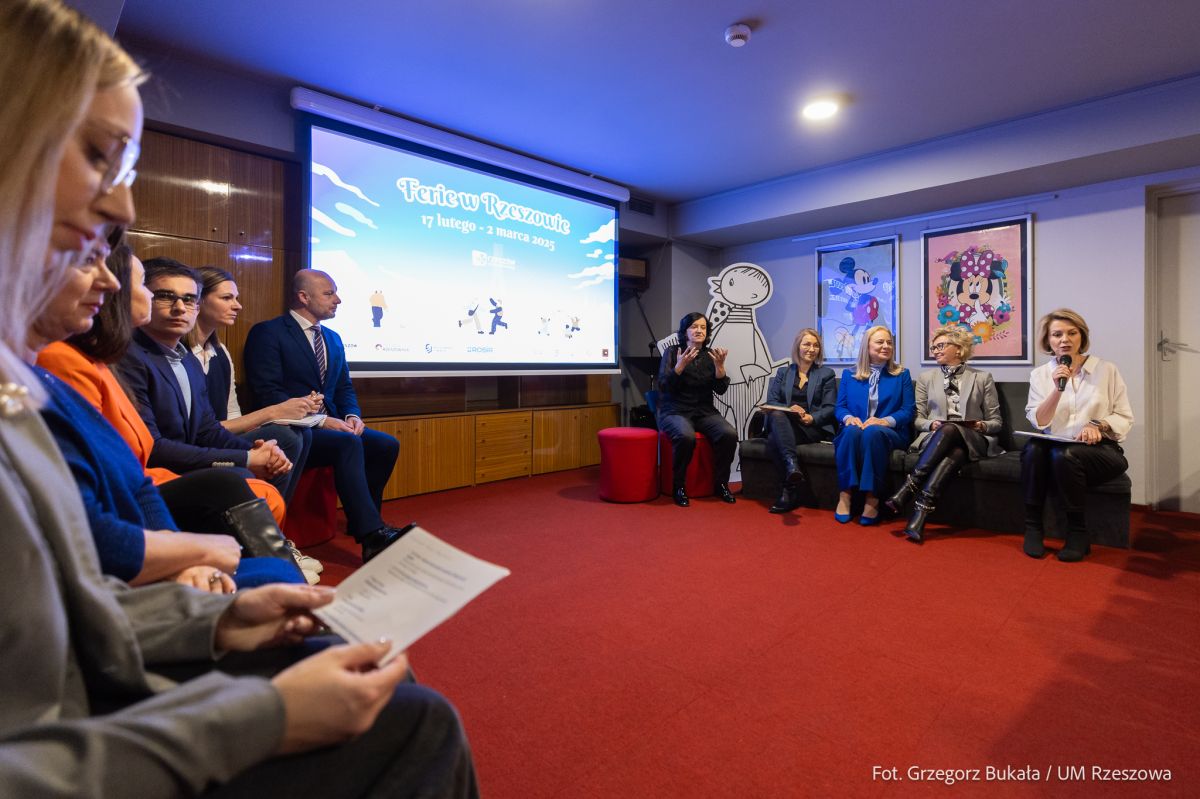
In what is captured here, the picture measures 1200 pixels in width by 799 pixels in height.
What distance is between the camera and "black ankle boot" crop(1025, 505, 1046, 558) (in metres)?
2.96

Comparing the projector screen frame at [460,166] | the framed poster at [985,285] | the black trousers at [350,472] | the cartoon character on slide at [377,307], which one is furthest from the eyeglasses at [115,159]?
the framed poster at [985,285]

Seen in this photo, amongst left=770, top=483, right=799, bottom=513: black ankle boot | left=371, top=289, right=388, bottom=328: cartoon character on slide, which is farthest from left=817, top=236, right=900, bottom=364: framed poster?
left=371, top=289, right=388, bottom=328: cartoon character on slide

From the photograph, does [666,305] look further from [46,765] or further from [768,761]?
[46,765]

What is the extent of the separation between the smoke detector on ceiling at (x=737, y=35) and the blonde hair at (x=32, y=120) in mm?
2980

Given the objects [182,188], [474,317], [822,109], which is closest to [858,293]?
[822,109]

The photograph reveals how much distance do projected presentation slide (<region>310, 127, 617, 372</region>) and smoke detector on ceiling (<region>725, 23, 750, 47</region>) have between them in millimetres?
2065

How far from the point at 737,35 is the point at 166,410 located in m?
2.99

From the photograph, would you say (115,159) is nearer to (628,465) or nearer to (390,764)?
(390,764)

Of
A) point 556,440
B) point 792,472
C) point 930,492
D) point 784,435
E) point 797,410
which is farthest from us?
point 556,440

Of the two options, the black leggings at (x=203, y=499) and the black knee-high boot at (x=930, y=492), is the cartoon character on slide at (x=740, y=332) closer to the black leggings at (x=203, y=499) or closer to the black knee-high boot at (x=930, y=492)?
the black knee-high boot at (x=930, y=492)

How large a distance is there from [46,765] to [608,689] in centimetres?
142

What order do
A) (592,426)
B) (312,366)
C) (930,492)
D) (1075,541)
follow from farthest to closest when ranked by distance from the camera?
(592,426) < (930,492) < (312,366) < (1075,541)

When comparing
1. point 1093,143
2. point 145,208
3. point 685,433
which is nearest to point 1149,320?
point 1093,143

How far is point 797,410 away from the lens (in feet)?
13.7
